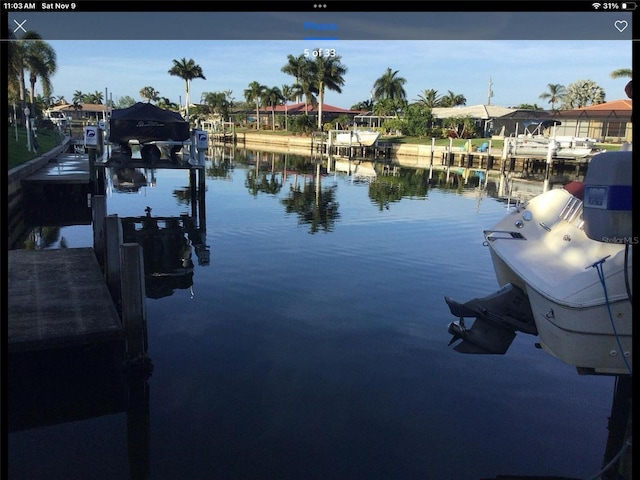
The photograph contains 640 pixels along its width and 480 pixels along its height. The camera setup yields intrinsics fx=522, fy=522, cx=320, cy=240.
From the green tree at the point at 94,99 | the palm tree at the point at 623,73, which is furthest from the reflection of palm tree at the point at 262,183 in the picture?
the green tree at the point at 94,99

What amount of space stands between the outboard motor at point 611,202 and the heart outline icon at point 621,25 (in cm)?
145

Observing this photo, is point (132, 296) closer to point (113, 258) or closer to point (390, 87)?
point (113, 258)

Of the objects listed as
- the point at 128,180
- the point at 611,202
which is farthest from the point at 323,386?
the point at 128,180

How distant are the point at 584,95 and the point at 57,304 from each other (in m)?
90.9

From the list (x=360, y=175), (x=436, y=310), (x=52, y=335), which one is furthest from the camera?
(x=360, y=175)

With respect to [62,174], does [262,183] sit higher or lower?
lower

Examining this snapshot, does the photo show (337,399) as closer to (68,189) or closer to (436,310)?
(436,310)

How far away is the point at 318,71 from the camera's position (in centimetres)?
6141

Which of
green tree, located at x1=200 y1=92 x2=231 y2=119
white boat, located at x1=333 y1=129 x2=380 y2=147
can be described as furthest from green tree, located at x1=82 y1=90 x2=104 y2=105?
white boat, located at x1=333 y1=129 x2=380 y2=147

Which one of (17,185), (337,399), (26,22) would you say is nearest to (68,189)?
(17,185)

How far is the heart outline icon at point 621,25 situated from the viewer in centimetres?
226

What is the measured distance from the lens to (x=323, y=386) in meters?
7.40

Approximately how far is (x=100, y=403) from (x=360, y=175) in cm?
3303

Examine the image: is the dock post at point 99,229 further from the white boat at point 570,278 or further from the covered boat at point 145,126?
the covered boat at point 145,126
